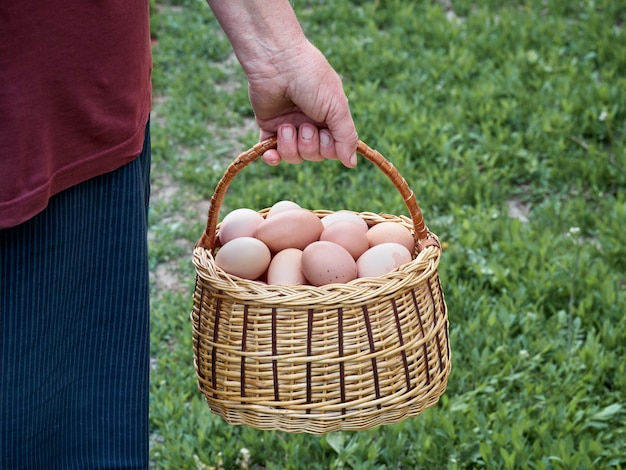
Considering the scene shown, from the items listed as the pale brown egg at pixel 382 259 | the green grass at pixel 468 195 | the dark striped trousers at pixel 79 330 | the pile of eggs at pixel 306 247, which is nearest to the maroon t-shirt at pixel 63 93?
the dark striped trousers at pixel 79 330

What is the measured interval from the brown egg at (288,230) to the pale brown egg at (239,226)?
0.02 m

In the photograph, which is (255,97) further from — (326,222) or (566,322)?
(566,322)

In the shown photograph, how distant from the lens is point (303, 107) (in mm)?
1534

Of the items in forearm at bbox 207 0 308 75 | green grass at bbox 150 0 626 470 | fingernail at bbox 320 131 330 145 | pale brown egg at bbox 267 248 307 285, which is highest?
forearm at bbox 207 0 308 75

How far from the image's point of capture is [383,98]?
4852 millimetres

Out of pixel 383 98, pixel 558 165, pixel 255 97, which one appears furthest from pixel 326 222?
pixel 383 98

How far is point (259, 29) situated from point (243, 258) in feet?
1.58

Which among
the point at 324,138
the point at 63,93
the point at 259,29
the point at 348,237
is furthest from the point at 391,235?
the point at 63,93

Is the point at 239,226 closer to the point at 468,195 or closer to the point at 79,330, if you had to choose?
the point at 79,330

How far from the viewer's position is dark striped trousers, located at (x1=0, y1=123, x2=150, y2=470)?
1.29 m

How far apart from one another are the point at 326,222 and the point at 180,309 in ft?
4.81

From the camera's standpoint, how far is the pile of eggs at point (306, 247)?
1734mm

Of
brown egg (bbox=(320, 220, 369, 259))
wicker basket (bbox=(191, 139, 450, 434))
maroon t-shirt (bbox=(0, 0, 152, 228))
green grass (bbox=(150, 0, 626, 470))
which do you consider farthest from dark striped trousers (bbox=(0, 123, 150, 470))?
green grass (bbox=(150, 0, 626, 470))

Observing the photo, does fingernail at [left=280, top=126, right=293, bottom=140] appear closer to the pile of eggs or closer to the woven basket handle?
the woven basket handle
